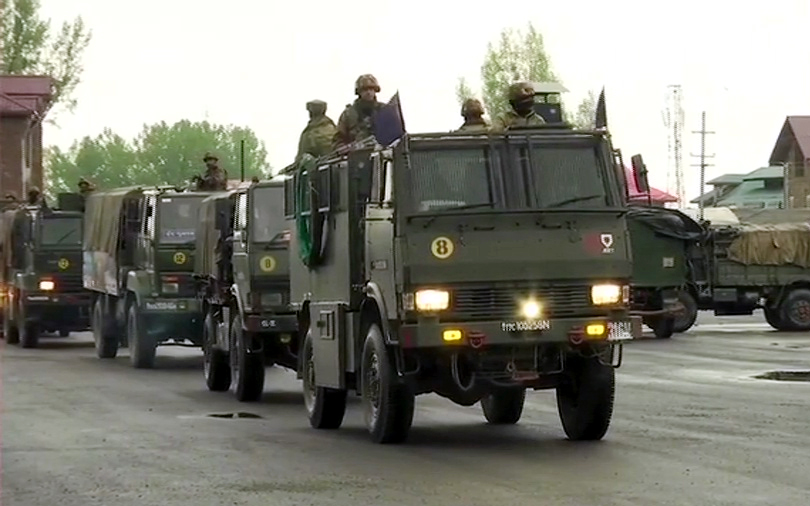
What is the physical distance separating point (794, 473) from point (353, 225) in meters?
5.05

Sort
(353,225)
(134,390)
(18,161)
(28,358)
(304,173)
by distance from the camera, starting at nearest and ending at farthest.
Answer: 1. (353,225)
2. (304,173)
3. (134,390)
4. (28,358)
5. (18,161)

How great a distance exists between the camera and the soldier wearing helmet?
59.9 feet

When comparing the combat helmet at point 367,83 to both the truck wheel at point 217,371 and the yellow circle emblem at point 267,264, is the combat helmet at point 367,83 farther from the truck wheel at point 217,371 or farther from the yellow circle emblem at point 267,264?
the truck wheel at point 217,371

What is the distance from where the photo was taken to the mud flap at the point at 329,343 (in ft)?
55.8

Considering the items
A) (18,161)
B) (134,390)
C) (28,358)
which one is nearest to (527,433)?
(134,390)

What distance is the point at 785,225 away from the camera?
1599 inches

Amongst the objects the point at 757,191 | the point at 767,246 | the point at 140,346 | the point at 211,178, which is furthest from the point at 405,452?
the point at 757,191

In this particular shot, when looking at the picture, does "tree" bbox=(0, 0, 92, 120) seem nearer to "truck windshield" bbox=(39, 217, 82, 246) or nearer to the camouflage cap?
"truck windshield" bbox=(39, 217, 82, 246)

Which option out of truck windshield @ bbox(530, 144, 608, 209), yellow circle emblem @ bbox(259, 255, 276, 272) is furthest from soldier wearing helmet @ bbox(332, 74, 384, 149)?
yellow circle emblem @ bbox(259, 255, 276, 272)

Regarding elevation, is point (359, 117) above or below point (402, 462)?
above

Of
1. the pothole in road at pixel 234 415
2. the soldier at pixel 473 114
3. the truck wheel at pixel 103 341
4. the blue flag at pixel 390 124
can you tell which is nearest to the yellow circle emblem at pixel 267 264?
the pothole in road at pixel 234 415

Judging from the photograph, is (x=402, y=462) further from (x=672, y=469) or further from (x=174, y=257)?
(x=174, y=257)

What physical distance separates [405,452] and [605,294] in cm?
201

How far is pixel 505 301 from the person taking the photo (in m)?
15.2
